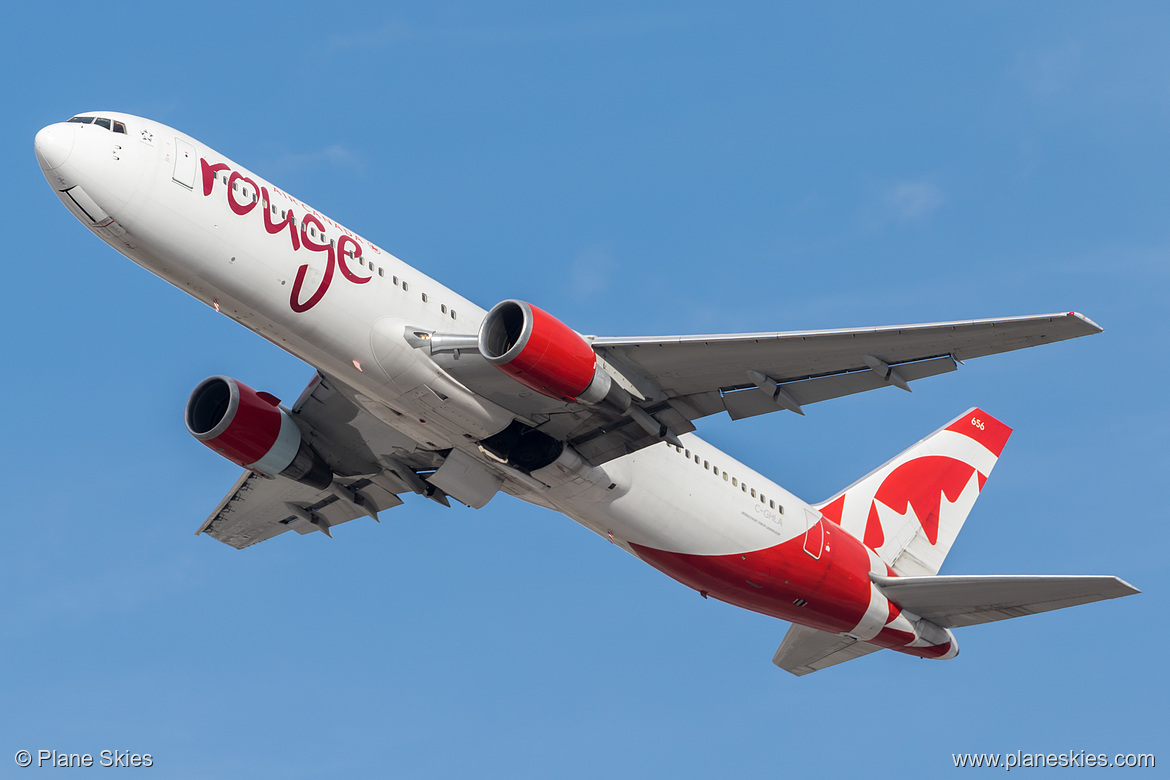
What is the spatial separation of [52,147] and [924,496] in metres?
22.7

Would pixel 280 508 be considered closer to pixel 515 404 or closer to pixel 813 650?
pixel 515 404

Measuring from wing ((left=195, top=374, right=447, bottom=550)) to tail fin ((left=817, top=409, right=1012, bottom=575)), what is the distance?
1073 cm

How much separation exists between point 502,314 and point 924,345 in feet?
24.7

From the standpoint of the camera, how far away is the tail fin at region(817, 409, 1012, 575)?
30.7 metres

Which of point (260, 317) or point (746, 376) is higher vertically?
point (746, 376)

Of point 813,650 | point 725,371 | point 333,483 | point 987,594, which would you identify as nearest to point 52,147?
point 333,483

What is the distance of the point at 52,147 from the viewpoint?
19.9 m

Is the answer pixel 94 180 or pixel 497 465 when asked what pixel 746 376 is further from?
pixel 94 180

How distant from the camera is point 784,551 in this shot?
87.8 ft

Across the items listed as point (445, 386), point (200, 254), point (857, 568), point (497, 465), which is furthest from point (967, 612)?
point (200, 254)

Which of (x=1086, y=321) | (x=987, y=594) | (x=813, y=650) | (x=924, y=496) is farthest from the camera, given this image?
(x=924, y=496)

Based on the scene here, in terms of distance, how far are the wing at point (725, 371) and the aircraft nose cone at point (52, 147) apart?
6.68 meters

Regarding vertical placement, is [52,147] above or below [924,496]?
below

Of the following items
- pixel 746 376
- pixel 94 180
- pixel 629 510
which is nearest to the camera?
pixel 94 180
